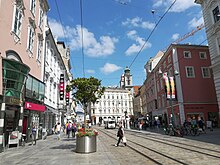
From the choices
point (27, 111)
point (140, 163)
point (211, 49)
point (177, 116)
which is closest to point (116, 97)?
point (177, 116)

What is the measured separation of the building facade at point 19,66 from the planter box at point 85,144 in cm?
506

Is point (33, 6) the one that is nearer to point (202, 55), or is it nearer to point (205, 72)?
point (202, 55)

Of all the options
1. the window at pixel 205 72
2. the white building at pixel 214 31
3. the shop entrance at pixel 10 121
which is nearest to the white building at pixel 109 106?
the window at pixel 205 72

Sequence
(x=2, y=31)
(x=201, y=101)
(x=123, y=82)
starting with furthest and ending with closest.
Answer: (x=123, y=82)
(x=201, y=101)
(x=2, y=31)

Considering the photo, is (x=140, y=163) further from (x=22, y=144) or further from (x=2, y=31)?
(x=2, y=31)

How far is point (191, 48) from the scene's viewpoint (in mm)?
31609

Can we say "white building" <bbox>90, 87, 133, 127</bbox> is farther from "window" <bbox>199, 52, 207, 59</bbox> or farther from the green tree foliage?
the green tree foliage

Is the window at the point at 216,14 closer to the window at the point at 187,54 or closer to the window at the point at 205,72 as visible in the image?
the window at the point at 187,54

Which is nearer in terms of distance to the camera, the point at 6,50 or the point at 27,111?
the point at 6,50

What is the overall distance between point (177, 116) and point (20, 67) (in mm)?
25648

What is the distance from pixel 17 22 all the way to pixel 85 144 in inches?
439

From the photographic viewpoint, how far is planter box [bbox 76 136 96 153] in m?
10.4

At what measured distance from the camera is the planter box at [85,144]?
10.4m

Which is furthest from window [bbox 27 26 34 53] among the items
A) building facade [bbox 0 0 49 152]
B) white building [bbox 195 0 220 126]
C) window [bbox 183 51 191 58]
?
window [bbox 183 51 191 58]
